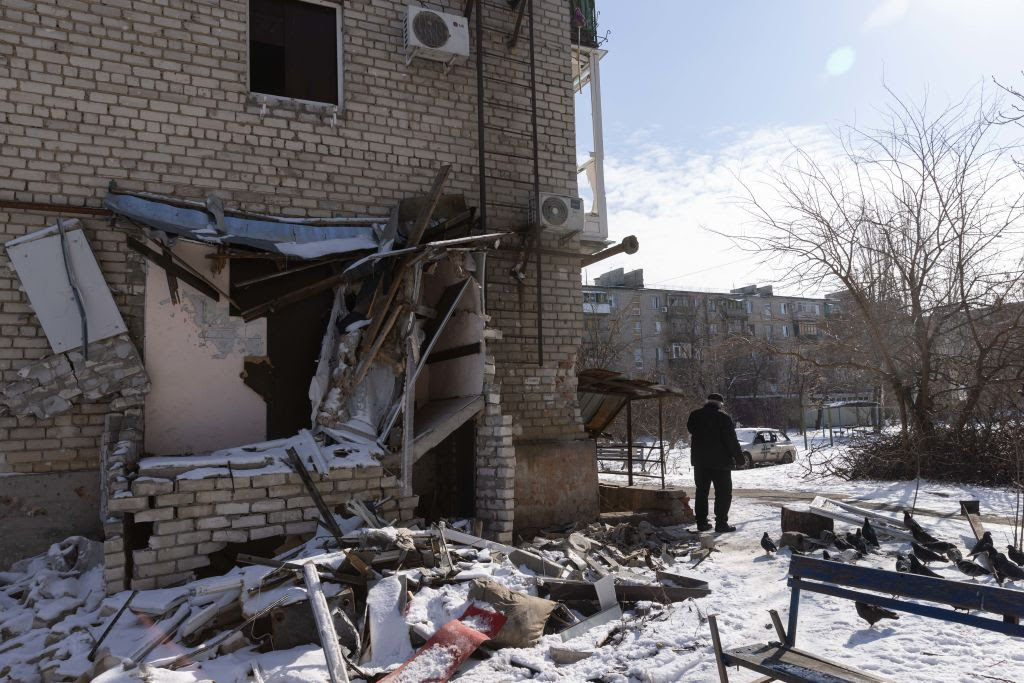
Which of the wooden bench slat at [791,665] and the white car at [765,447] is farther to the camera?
the white car at [765,447]

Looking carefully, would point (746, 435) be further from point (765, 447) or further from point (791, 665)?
point (791, 665)

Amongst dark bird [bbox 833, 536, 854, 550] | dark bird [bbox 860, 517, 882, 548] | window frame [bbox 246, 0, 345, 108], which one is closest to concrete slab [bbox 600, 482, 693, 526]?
dark bird [bbox 833, 536, 854, 550]

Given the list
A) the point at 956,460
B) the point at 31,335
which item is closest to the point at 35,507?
the point at 31,335

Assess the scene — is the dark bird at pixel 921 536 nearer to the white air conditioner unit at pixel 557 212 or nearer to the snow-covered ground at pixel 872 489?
the snow-covered ground at pixel 872 489

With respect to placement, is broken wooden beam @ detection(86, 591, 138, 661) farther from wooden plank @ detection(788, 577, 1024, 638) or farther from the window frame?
the window frame

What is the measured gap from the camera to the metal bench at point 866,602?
2867 mm

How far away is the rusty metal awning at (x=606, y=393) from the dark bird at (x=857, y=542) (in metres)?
3.08

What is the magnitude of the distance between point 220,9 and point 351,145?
1.79 metres

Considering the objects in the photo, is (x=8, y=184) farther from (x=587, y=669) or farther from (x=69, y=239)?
(x=587, y=669)

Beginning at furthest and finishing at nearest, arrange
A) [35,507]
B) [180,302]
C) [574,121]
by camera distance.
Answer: [574,121] < [180,302] < [35,507]

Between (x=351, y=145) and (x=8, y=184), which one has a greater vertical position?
(x=351, y=145)

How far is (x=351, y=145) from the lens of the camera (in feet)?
23.8

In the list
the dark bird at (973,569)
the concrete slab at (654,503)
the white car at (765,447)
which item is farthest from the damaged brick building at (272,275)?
the white car at (765,447)

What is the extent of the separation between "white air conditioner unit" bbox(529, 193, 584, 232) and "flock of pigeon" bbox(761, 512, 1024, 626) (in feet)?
13.1
